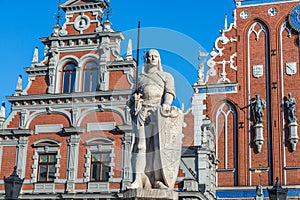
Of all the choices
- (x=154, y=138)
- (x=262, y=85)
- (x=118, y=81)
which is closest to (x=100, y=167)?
(x=118, y=81)

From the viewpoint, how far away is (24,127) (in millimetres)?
22453

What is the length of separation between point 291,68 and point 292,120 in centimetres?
234

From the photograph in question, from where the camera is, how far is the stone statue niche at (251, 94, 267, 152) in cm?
2234

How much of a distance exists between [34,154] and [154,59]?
1503 centimetres

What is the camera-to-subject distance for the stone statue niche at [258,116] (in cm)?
2234

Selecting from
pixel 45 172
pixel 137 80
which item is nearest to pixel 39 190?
pixel 45 172

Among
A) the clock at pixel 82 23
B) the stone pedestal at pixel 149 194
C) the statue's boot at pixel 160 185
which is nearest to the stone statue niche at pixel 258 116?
the clock at pixel 82 23

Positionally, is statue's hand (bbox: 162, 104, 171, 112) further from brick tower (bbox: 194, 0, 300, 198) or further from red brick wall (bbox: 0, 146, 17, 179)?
red brick wall (bbox: 0, 146, 17, 179)

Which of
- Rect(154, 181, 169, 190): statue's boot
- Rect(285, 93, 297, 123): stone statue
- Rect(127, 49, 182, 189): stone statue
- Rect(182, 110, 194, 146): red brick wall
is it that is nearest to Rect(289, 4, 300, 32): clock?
Rect(285, 93, 297, 123): stone statue

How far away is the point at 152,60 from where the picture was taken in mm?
8055

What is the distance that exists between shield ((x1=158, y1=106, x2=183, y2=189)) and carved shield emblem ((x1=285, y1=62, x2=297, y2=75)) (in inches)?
651

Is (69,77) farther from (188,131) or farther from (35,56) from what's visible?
(188,131)

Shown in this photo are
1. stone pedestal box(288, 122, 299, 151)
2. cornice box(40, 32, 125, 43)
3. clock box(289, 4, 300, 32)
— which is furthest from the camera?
clock box(289, 4, 300, 32)

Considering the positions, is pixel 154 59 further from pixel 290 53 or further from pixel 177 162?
pixel 290 53
